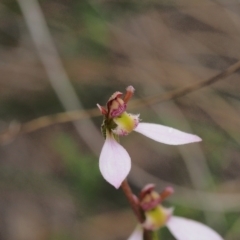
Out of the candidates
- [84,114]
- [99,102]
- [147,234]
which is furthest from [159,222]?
[99,102]

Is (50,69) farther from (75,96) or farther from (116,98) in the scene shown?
(116,98)

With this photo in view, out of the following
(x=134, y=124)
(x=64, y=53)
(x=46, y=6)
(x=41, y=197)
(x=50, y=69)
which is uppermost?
(x=46, y=6)

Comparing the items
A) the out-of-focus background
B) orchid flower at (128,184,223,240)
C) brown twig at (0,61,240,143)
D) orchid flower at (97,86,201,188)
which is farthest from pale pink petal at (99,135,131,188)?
the out-of-focus background

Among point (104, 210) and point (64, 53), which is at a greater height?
point (64, 53)

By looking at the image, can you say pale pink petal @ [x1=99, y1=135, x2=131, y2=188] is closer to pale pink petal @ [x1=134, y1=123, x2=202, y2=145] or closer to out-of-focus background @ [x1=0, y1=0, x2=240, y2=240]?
pale pink petal @ [x1=134, y1=123, x2=202, y2=145]

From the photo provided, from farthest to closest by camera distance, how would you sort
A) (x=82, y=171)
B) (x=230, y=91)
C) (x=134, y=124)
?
(x=230, y=91), (x=82, y=171), (x=134, y=124)

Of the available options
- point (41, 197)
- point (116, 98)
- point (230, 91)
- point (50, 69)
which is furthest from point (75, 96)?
point (116, 98)

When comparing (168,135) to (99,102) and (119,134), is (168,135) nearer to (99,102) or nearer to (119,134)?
(119,134)
